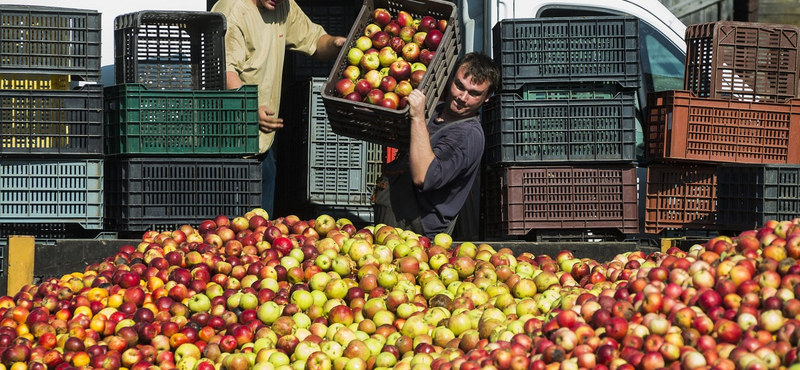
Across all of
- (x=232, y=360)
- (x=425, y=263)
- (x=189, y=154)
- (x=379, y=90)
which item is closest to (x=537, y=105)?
(x=379, y=90)

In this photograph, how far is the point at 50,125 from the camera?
234 inches

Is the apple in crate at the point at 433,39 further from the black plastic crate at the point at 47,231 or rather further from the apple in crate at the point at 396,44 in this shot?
the black plastic crate at the point at 47,231

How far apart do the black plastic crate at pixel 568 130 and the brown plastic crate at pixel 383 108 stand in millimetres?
647

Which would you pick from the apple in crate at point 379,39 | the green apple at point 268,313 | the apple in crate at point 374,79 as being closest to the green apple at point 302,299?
the green apple at point 268,313

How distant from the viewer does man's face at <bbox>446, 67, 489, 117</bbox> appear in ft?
19.1

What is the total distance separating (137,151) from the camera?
5.97 meters

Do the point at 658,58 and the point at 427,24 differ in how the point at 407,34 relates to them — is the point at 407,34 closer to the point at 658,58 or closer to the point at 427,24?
the point at 427,24

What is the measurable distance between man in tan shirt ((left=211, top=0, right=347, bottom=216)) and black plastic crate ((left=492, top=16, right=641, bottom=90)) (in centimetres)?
117

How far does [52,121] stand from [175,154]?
0.78m

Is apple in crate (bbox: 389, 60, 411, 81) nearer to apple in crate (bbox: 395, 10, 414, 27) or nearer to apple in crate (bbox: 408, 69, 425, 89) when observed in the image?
apple in crate (bbox: 408, 69, 425, 89)

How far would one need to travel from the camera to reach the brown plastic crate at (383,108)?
5.46m

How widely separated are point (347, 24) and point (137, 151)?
273 cm

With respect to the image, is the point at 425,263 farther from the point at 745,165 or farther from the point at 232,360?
the point at 745,165

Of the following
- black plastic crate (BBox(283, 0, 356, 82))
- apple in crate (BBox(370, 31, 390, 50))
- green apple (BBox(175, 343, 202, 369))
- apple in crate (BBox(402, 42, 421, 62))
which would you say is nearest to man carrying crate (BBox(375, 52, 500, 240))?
apple in crate (BBox(402, 42, 421, 62))
